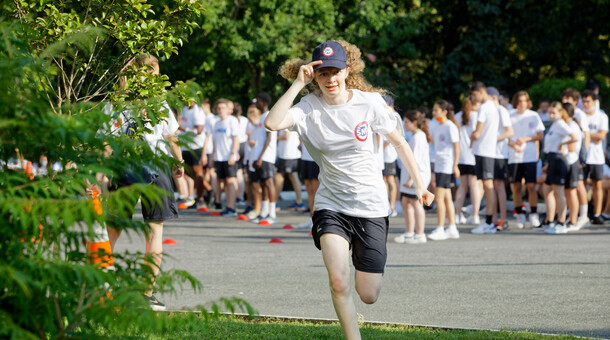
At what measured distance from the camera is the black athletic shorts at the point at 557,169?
549 inches

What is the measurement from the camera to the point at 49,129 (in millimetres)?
3143

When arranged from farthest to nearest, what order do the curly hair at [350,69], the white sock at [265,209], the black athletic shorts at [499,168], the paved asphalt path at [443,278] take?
the white sock at [265,209]
the black athletic shorts at [499,168]
the paved asphalt path at [443,278]
the curly hair at [350,69]

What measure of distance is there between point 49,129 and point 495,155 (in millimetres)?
11962

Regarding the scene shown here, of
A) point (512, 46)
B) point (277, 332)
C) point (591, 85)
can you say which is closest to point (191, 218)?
point (591, 85)

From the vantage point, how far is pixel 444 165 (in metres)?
13.2

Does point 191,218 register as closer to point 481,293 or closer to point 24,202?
point 481,293

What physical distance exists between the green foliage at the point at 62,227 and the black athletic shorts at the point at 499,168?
38.4 ft

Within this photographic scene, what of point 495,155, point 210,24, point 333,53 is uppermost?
point 210,24

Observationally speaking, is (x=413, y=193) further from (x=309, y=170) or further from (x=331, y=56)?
(x=331, y=56)

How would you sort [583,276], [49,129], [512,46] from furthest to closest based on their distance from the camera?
[512,46]
[583,276]
[49,129]

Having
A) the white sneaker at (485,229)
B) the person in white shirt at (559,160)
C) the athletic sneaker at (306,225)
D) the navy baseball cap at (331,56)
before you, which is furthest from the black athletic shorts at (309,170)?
the navy baseball cap at (331,56)

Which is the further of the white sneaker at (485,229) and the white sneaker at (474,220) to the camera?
the white sneaker at (474,220)

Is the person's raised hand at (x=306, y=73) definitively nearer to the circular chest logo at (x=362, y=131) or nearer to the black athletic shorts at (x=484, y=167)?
the circular chest logo at (x=362, y=131)

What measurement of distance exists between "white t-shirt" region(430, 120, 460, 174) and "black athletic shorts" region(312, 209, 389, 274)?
7.37 meters
